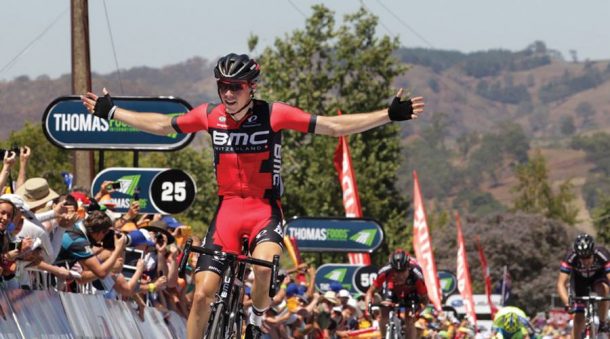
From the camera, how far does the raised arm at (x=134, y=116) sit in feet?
41.7

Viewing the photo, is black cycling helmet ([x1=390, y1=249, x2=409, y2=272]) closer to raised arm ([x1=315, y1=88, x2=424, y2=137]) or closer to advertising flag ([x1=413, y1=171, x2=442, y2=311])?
raised arm ([x1=315, y1=88, x2=424, y2=137])

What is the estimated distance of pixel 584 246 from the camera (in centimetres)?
2058

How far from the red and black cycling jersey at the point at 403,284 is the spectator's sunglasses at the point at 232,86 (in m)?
9.94

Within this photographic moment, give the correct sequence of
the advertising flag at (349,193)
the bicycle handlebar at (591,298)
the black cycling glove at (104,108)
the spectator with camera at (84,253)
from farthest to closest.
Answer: the advertising flag at (349,193) → the bicycle handlebar at (591,298) → the spectator with camera at (84,253) → the black cycling glove at (104,108)

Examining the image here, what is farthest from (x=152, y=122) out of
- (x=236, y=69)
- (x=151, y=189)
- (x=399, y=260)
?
(x=399, y=260)

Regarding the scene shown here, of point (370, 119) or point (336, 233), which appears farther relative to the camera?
point (336, 233)

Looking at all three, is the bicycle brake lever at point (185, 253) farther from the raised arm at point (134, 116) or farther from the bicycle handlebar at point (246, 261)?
the raised arm at point (134, 116)

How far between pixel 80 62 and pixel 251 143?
10812 millimetres

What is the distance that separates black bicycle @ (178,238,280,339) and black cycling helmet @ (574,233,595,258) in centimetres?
966

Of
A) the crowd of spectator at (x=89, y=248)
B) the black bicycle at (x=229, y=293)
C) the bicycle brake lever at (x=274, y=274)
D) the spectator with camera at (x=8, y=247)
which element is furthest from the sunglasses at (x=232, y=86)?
the spectator with camera at (x=8, y=247)

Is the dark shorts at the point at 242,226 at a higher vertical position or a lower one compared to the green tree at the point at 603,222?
lower

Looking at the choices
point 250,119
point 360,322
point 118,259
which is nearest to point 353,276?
point 360,322

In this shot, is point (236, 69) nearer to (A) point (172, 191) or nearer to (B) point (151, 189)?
(A) point (172, 191)

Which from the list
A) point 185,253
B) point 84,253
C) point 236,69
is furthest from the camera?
point 84,253
